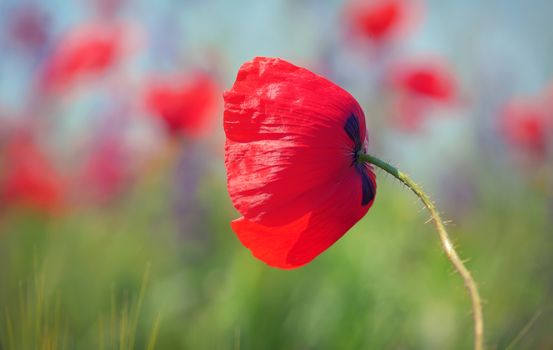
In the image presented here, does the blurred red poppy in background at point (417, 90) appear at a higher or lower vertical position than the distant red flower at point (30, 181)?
higher

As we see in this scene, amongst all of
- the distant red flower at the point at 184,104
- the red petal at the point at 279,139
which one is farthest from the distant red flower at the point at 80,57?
the red petal at the point at 279,139

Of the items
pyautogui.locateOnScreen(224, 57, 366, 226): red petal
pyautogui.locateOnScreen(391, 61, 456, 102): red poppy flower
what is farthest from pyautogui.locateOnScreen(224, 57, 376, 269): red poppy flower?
pyautogui.locateOnScreen(391, 61, 456, 102): red poppy flower

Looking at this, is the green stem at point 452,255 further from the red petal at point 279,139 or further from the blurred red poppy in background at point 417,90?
the blurred red poppy in background at point 417,90

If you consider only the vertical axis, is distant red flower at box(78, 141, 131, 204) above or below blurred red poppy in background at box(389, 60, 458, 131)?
below

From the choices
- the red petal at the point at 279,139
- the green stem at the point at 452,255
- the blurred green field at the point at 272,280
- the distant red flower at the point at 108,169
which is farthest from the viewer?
the distant red flower at the point at 108,169

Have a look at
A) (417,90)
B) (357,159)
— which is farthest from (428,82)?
(357,159)

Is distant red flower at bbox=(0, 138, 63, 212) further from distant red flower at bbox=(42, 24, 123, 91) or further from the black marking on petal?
the black marking on petal

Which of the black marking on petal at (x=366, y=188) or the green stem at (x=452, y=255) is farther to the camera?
the black marking on petal at (x=366, y=188)
